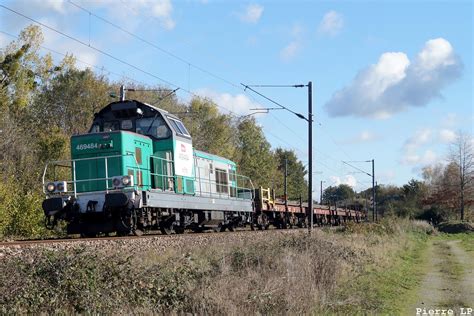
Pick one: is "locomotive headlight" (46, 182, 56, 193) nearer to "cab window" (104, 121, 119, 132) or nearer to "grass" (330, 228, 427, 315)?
"cab window" (104, 121, 119, 132)

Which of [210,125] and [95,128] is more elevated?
[210,125]

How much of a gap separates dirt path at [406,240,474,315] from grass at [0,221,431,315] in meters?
0.57

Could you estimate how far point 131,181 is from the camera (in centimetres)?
1458

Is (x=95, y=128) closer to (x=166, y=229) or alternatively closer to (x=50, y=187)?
(x=50, y=187)

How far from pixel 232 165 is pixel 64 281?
58.7ft

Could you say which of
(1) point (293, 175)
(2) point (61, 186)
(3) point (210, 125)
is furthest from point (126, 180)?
(1) point (293, 175)

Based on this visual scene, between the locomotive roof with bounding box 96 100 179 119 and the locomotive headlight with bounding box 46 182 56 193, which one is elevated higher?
the locomotive roof with bounding box 96 100 179 119

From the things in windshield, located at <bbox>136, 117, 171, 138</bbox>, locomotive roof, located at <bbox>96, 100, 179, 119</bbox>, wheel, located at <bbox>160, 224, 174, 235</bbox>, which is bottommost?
wheel, located at <bbox>160, 224, 174, 235</bbox>

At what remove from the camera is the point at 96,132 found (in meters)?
16.8

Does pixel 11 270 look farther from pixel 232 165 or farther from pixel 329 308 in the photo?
pixel 232 165

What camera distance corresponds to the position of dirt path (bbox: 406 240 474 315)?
11.2 metres

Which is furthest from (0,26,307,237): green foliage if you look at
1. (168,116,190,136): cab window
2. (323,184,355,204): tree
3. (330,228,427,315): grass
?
(323,184,355,204): tree

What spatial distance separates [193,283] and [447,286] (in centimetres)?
790

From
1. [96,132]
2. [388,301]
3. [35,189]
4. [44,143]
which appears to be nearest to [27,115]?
[44,143]
